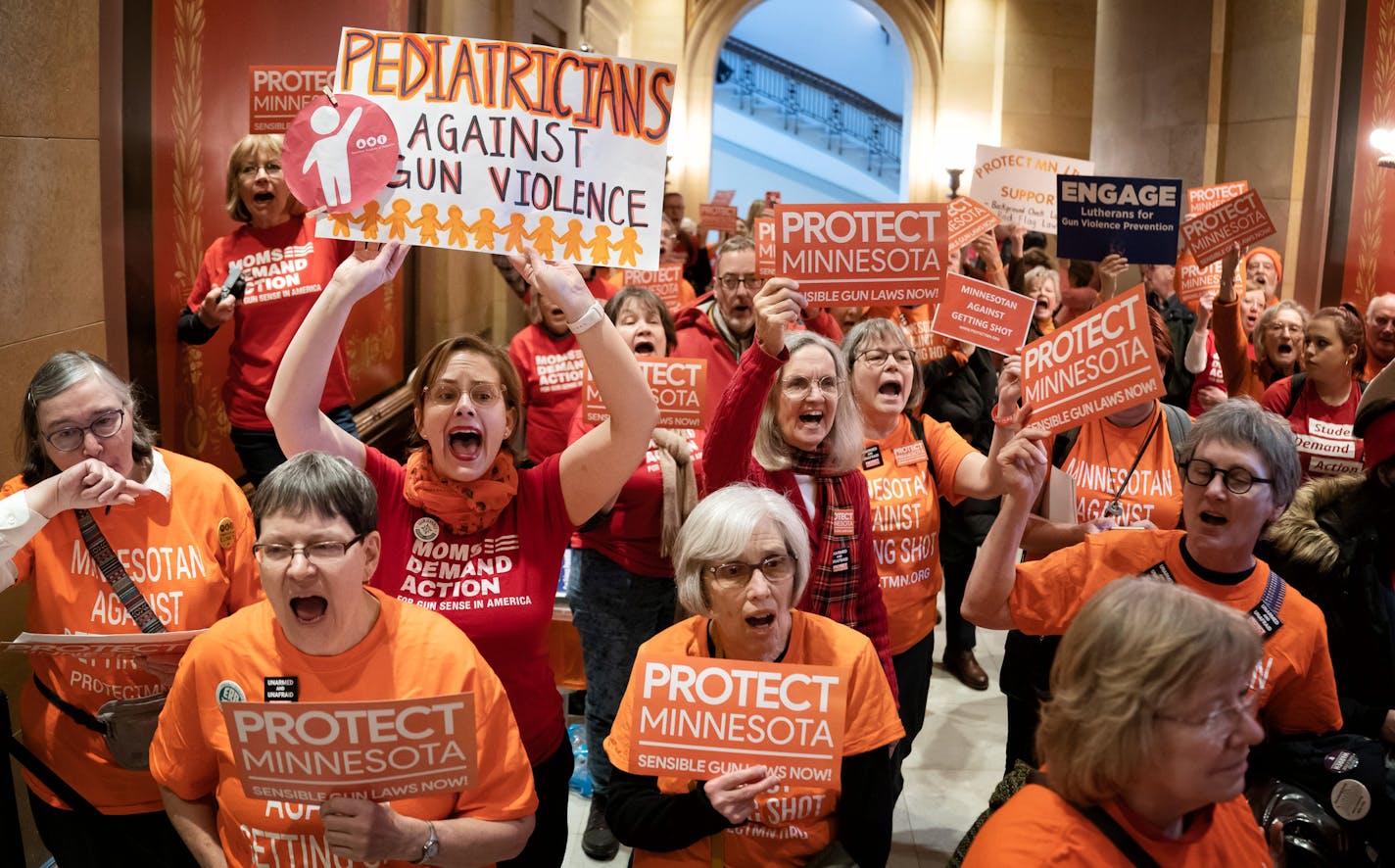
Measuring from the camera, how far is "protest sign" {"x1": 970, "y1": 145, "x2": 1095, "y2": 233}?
26.7 feet

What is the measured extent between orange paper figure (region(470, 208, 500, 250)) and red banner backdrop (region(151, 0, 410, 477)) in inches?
89.4

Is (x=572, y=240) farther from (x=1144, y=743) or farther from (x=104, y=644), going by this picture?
(x=1144, y=743)

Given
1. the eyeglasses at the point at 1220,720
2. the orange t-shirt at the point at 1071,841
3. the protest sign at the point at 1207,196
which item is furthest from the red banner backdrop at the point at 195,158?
the protest sign at the point at 1207,196

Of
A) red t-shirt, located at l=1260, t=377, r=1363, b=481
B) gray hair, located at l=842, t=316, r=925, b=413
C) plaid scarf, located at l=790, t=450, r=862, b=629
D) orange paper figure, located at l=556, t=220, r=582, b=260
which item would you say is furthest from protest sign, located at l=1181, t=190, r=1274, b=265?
orange paper figure, located at l=556, t=220, r=582, b=260

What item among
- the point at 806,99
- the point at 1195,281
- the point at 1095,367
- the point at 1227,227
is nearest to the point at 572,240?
the point at 1095,367

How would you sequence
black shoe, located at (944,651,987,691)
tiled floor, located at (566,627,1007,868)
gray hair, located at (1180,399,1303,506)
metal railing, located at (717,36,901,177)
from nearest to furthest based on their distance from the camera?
gray hair, located at (1180,399,1303,506) → tiled floor, located at (566,627,1007,868) → black shoe, located at (944,651,987,691) → metal railing, located at (717,36,901,177)

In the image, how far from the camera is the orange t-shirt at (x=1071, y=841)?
1.75m

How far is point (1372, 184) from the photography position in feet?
27.8

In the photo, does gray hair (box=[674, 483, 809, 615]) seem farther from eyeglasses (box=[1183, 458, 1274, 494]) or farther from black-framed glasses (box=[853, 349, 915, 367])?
black-framed glasses (box=[853, 349, 915, 367])

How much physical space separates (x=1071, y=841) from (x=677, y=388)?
2396 millimetres

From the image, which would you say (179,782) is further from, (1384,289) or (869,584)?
(1384,289)

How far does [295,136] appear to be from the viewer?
9.32 feet

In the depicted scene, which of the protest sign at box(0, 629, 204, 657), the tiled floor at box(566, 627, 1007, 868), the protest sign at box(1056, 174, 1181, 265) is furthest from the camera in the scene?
the protest sign at box(1056, 174, 1181, 265)

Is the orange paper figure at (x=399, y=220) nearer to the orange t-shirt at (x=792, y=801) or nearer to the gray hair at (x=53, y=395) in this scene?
the gray hair at (x=53, y=395)
